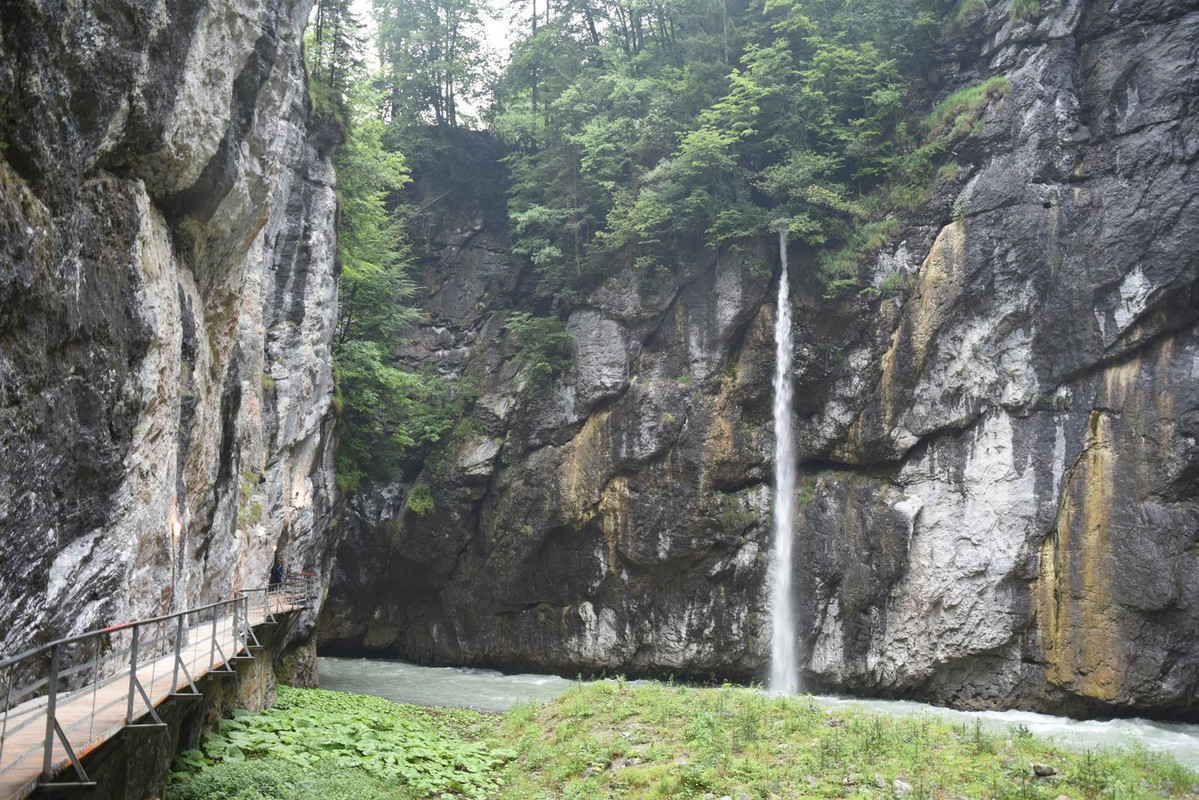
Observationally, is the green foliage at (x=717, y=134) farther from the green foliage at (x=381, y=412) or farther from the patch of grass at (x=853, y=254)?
the green foliage at (x=381, y=412)

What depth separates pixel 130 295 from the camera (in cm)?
939

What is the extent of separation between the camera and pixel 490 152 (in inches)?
1294

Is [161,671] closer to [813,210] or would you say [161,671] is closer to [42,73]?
[42,73]

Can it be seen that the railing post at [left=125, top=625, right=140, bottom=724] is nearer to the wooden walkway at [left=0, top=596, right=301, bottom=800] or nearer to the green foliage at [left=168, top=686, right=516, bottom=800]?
the wooden walkway at [left=0, top=596, right=301, bottom=800]

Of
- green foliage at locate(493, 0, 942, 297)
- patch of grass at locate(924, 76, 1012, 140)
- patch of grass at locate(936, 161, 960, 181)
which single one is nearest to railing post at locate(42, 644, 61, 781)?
green foliage at locate(493, 0, 942, 297)

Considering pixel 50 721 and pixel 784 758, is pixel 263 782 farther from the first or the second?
pixel 784 758

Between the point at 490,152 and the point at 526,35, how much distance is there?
5341mm

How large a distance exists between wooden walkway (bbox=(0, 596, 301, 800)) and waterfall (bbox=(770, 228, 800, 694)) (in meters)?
15.5

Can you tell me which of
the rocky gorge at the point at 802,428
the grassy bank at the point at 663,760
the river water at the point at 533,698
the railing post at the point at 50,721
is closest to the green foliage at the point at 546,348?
the rocky gorge at the point at 802,428

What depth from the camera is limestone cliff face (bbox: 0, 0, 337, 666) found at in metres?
6.93

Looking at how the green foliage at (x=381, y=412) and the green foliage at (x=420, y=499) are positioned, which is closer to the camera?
the green foliage at (x=381, y=412)

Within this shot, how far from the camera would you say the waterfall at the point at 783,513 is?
22.0 meters

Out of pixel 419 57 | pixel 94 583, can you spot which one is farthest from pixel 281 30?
pixel 419 57

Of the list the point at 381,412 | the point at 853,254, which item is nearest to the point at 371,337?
the point at 381,412
